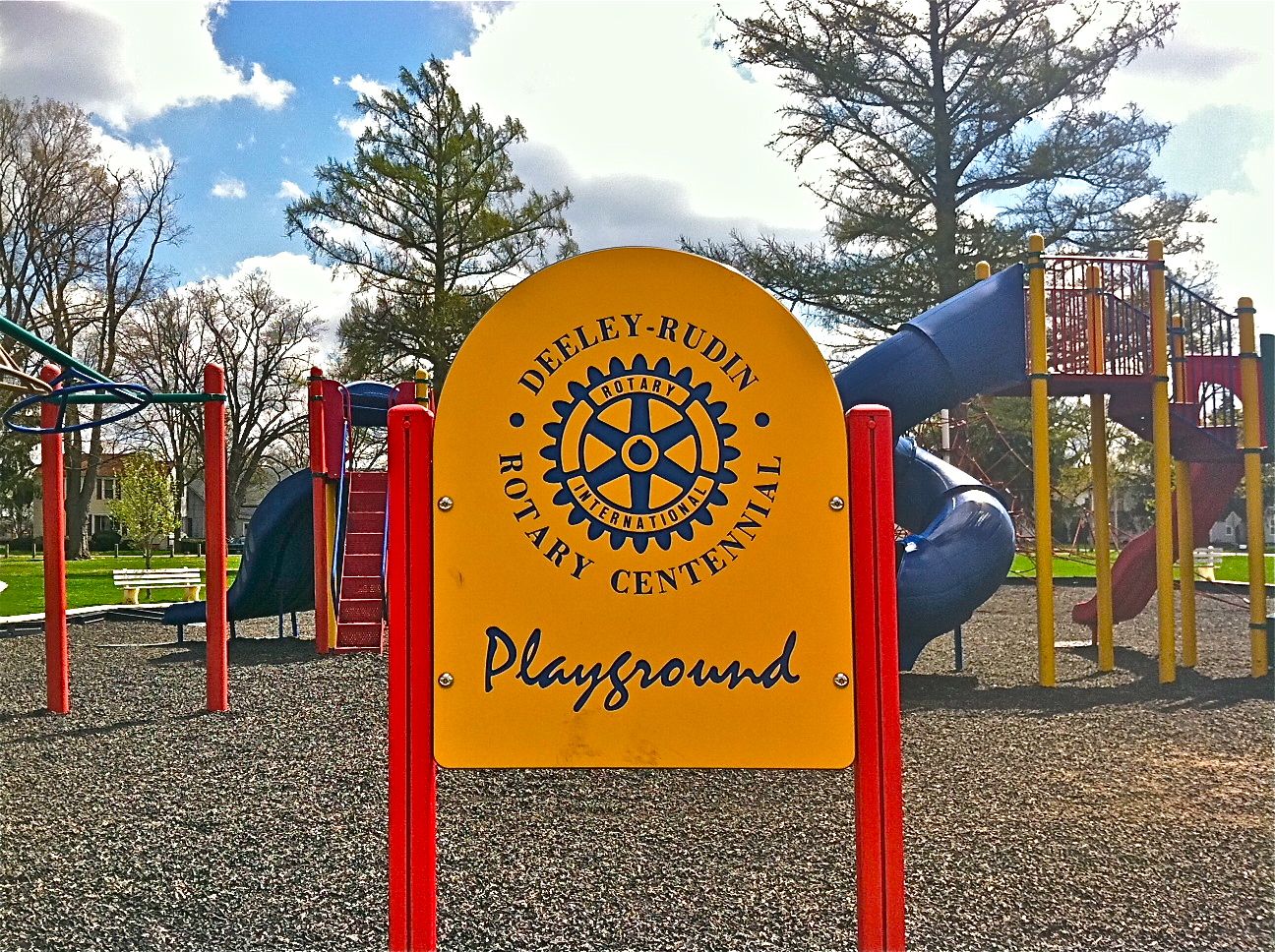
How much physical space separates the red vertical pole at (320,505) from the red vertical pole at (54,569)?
2563 millimetres

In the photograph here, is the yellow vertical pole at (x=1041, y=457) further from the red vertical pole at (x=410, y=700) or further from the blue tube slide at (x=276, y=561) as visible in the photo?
the blue tube slide at (x=276, y=561)

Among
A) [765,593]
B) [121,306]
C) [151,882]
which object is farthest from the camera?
[121,306]

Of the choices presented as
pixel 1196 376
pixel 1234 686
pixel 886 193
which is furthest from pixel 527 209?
pixel 1234 686

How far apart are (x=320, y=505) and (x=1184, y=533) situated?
8253 mm

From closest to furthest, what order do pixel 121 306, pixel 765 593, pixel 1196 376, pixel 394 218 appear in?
1. pixel 765 593
2. pixel 1196 376
3. pixel 394 218
4. pixel 121 306

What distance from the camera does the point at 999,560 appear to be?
320 inches

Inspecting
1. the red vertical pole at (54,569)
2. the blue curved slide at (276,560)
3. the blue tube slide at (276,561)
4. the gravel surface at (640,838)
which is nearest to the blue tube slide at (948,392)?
the gravel surface at (640,838)

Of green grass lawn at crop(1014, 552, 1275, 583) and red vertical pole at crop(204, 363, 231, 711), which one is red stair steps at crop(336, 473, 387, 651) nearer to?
red vertical pole at crop(204, 363, 231, 711)

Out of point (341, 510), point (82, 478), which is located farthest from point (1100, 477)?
point (82, 478)

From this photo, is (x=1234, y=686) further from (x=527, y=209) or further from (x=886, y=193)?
(x=527, y=209)

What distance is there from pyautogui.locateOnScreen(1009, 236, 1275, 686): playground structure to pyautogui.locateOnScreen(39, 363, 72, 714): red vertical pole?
724cm

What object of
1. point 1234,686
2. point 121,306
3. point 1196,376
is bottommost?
point 1234,686

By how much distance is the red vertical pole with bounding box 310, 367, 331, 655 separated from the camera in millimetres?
9984

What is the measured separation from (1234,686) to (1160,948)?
5.69 meters
